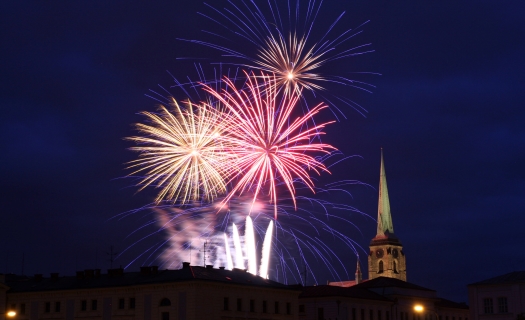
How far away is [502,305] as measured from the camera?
302 feet

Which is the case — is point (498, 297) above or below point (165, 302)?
above

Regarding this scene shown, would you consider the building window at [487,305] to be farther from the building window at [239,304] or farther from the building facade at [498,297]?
the building window at [239,304]

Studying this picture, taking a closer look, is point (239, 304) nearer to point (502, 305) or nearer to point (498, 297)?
point (498, 297)

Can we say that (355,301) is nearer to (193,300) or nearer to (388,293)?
(388,293)

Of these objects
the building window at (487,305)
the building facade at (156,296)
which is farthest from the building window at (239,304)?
the building window at (487,305)

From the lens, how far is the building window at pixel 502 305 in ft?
301

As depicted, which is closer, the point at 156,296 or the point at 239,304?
the point at 156,296

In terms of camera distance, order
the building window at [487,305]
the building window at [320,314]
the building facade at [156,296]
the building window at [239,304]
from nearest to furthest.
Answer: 1. the building facade at [156,296]
2. the building window at [239,304]
3. the building window at [487,305]
4. the building window at [320,314]

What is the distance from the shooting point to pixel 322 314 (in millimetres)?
105625

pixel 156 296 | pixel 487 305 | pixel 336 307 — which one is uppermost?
pixel 336 307

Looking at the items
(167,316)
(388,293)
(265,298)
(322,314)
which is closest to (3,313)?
(167,316)

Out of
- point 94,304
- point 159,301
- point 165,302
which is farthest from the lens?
point 94,304

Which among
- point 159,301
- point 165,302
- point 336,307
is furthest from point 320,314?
point 159,301

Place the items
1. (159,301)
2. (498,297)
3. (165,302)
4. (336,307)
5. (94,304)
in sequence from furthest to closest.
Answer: (336,307), (498,297), (94,304), (159,301), (165,302)
